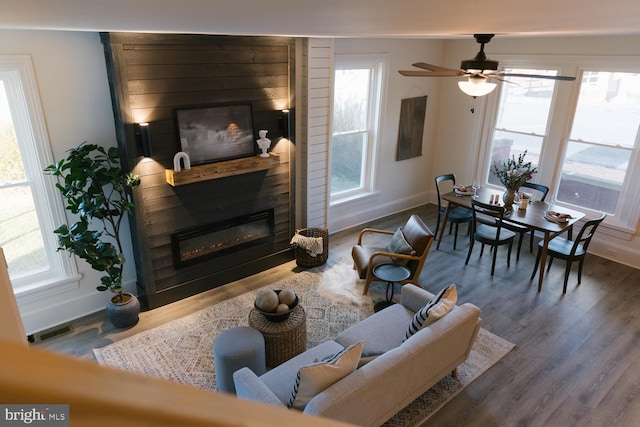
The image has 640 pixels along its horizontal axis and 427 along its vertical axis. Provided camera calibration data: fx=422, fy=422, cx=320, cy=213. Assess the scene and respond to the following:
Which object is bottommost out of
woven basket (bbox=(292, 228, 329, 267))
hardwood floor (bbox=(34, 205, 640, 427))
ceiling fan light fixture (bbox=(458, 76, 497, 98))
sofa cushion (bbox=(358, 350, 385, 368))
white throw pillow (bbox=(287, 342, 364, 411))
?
hardwood floor (bbox=(34, 205, 640, 427))

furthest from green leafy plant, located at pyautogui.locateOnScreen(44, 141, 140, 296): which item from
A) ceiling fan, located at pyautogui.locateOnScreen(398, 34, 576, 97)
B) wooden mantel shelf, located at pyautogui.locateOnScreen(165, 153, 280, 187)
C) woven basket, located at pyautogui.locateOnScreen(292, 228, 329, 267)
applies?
ceiling fan, located at pyautogui.locateOnScreen(398, 34, 576, 97)

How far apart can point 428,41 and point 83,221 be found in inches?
214

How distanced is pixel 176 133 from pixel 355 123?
9.34ft

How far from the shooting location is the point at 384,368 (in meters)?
2.63

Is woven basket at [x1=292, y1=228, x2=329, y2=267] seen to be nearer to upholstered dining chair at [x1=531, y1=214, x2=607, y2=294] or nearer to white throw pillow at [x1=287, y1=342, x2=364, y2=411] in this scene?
upholstered dining chair at [x1=531, y1=214, x2=607, y2=294]

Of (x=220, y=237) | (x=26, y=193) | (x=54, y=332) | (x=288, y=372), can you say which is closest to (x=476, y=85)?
(x=288, y=372)

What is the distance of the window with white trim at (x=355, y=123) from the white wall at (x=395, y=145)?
5.6 inches

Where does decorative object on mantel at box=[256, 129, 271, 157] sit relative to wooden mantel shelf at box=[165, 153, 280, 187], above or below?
above

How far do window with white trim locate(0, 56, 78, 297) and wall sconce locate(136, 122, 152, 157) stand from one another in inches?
30.0

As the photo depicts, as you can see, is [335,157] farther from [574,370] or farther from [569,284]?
[574,370]

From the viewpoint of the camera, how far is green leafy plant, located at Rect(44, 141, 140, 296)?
3586 mm

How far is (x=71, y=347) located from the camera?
3852 millimetres

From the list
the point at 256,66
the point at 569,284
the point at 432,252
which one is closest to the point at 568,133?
the point at 569,284

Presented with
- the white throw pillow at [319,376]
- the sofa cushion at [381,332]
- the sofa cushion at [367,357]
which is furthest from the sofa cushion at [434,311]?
the white throw pillow at [319,376]
